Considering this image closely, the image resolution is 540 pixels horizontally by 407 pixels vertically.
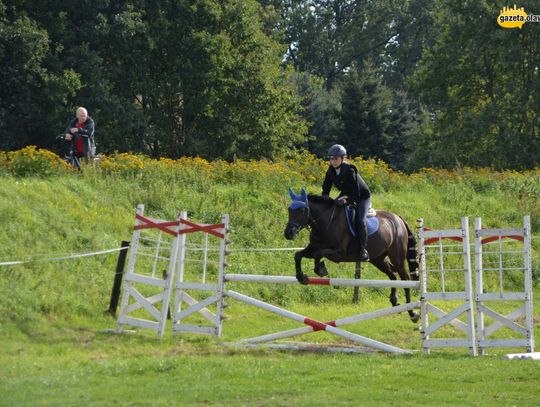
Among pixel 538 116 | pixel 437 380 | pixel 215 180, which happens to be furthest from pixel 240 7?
pixel 437 380

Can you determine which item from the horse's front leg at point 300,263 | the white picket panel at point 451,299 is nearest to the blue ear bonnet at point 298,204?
the horse's front leg at point 300,263

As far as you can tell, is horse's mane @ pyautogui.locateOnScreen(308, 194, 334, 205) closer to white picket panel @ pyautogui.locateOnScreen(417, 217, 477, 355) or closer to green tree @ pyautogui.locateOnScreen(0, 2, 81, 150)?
white picket panel @ pyautogui.locateOnScreen(417, 217, 477, 355)

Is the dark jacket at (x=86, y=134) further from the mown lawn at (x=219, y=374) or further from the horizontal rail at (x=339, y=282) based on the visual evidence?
the horizontal rail at (x=339, y=282)

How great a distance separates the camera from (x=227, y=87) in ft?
161

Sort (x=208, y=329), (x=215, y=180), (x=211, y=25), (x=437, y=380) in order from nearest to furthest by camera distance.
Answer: (x=437, y=380), (x=208, y=329), (x=215, y=180), (x=211, y=25)

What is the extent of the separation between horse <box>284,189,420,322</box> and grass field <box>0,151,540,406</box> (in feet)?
5.45

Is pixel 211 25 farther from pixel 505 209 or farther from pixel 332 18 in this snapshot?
pixel 332 18

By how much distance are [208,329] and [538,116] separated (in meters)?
43.2

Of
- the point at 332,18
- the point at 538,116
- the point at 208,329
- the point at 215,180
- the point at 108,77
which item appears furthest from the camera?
the point at 332,18

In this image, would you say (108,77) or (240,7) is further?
(240,7)

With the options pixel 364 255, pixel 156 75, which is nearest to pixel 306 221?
pixel 364 255

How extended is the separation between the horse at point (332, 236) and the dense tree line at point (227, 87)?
20.2 m

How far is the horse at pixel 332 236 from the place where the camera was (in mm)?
17042

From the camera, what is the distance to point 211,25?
49125mm
